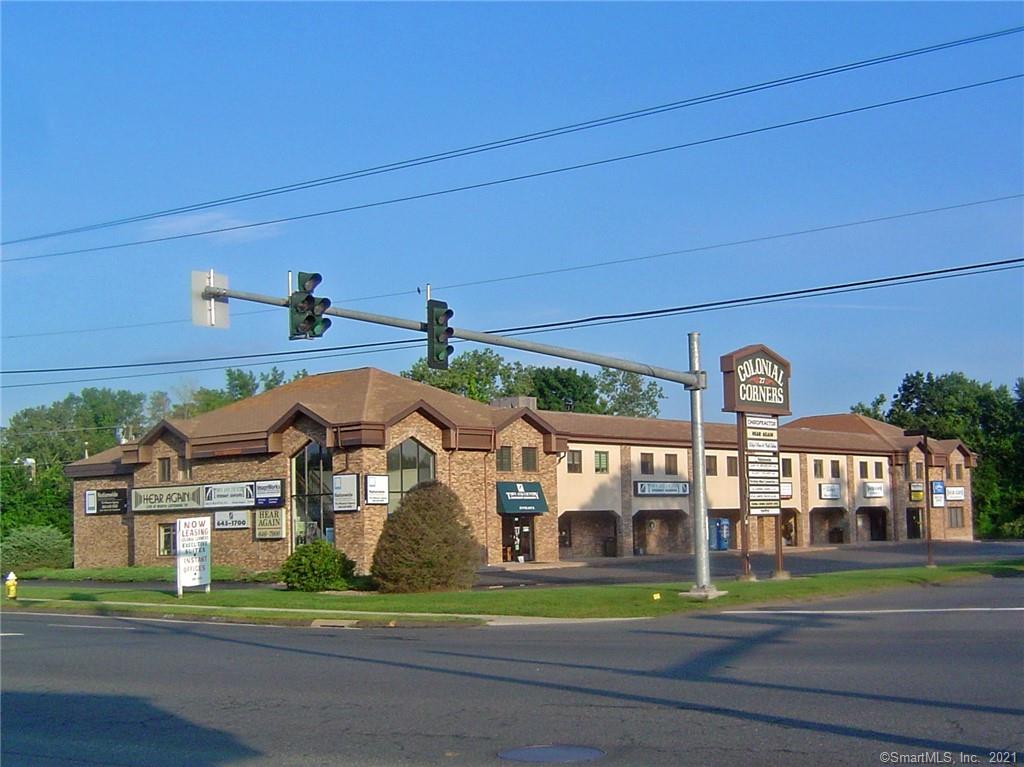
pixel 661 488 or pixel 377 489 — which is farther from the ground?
pixel 377 489

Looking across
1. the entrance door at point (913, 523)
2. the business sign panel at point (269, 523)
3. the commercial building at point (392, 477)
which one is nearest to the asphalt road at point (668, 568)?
the commercial building at point (392, 477)

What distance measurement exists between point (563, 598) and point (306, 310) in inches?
414

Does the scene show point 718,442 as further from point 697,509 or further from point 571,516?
point 697,509

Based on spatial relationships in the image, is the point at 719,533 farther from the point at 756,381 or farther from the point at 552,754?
the point at 552,754

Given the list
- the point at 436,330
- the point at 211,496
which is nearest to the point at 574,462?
the point at 211,496

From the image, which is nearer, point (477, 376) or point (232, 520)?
point (232, 520)

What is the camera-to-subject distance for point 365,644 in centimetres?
2056

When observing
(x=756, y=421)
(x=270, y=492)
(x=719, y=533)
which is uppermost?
(x=756, y=421)

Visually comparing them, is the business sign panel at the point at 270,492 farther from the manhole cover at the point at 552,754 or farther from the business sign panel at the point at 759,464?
the manhole cover at the point at 552,754

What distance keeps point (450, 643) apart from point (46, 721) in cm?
844

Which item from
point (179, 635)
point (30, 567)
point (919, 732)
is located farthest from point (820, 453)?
point (919, 732)

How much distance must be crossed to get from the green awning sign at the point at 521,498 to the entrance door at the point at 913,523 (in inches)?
1544

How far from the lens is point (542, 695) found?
43.5ft

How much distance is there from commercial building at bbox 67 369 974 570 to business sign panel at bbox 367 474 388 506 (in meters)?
0.05
